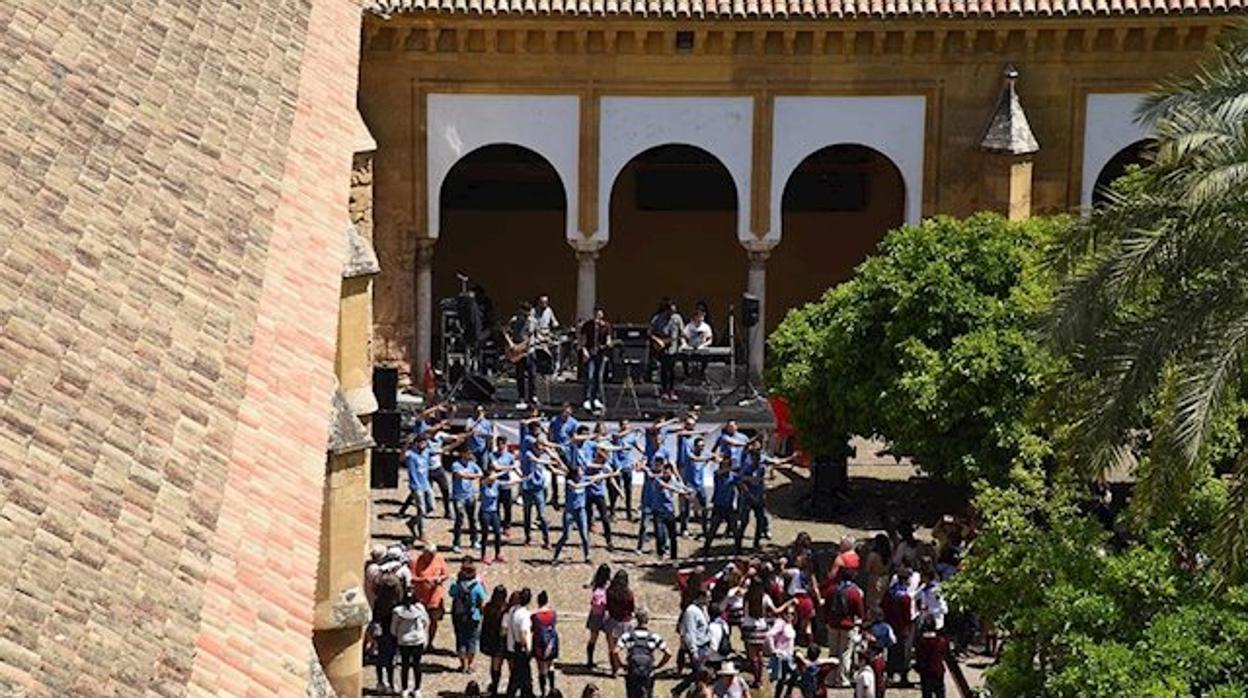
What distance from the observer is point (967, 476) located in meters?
28.5

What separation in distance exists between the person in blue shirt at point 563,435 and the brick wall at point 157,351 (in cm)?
1060

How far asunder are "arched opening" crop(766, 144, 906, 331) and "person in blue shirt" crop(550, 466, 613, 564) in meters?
15.2

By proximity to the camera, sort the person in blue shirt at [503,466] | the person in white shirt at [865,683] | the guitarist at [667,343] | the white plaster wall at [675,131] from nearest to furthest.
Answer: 1. the person in white shirt at [865,683]
2. the person in blue shirt at [503,466]
3. the guitarist at [667,343]
4. the white plaster wall at [675,131]

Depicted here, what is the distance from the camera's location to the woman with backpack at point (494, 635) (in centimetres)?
2391

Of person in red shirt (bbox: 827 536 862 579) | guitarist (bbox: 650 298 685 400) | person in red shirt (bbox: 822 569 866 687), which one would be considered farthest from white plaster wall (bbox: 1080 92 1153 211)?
person in red shirt (bbox: 822 569 866 687)

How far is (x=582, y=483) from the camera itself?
94.4 feet

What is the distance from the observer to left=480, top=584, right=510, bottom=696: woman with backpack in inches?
941

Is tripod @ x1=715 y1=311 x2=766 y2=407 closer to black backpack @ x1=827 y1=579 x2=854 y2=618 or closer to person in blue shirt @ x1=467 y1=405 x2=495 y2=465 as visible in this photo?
person in blue shirt @ x1=467 y1=405 x2=495 y2=465

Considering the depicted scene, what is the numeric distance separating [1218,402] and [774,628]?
7365 millimetres

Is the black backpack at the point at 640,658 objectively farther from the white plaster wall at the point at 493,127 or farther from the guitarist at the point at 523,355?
the white plaster wall at the point at 493,127

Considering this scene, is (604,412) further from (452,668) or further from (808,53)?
(452,668)

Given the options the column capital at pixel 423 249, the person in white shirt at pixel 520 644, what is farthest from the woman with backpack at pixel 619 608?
the column capital at pixel 423 249

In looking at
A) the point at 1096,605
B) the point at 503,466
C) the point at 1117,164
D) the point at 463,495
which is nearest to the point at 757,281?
the point at 1117,164

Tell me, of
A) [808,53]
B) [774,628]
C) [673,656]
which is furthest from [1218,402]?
[808,53]
